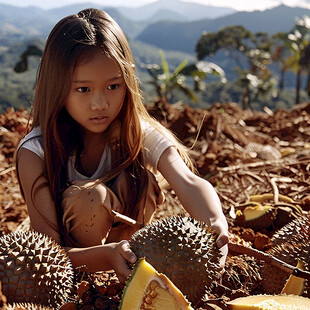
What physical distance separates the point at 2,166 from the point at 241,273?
3225 millimetres

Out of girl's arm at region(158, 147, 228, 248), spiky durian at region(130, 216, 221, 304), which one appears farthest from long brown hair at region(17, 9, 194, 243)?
spiky durian at region(130, 216, 221, 304)

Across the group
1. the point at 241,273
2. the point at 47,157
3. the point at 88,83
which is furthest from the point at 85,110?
the point at 241,273

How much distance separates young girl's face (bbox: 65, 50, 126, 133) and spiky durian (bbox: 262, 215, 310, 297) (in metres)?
1.09

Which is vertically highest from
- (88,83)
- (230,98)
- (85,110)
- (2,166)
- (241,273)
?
(88,83)

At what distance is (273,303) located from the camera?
1507 millimetres

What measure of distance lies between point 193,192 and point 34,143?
91 centimetres

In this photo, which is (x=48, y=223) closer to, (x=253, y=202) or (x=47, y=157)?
(x=47, y=157)

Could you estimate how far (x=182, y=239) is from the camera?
1.72m

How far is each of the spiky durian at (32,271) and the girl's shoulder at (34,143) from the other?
71cm

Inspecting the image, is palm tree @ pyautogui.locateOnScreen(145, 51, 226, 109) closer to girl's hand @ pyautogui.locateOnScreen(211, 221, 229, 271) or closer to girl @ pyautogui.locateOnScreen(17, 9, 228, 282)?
girl @ pyautogui.locateOnScreen(17, 9, 228, 282)

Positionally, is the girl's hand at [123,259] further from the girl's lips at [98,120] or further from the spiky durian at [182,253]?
the girl's lips at [98,120]

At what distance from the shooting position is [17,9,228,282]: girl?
2.30 meters

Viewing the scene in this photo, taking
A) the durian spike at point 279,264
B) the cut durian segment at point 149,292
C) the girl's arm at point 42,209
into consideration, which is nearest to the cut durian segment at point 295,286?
the durian spike at point 279,264

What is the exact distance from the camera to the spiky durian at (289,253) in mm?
1919
